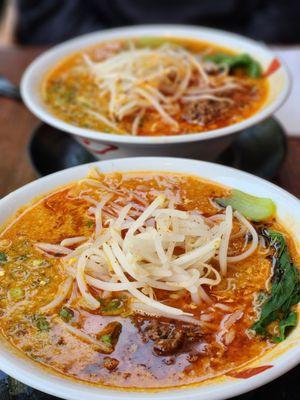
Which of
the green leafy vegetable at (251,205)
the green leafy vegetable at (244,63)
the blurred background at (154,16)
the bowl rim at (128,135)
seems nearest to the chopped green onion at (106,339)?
the green leafy vegetable at (251,205)

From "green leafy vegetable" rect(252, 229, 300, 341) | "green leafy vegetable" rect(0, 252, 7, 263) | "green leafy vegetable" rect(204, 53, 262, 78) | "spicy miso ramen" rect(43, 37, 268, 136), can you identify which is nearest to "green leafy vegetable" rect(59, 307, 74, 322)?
"green leafy vegetable" rect(0, 252, 7, 263)

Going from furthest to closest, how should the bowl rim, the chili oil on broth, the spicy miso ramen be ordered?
the spicy miso ramen
the bowl rim
the chili oil on broth

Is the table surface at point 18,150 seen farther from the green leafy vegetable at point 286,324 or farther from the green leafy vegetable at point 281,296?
the green leafy vegetable at point 286,324

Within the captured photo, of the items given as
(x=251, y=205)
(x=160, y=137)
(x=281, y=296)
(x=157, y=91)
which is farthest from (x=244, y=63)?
(x=281, y=296)

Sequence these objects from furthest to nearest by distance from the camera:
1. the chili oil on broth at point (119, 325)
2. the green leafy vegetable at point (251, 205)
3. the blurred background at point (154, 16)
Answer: the blurred background at point (154, 16) → the green leafy vegetable at point (251, 205) → the chili oil on broth at point (119, 325)

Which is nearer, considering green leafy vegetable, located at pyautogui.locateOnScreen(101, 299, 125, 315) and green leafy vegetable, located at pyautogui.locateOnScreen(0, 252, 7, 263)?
green leafy vegetable, located at pyautogui.locateOnScreen(101, 299, 125, 315)

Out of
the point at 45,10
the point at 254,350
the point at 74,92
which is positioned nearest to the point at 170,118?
the point at 74,92

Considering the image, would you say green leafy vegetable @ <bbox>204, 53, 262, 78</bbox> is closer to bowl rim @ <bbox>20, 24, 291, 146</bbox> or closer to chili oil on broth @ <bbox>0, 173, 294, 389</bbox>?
bowl rim @ <bbox>20, 24, 291, 146</bbox>
